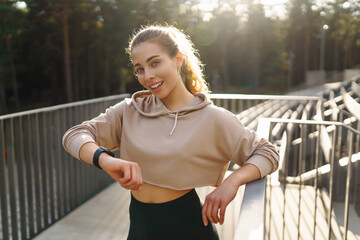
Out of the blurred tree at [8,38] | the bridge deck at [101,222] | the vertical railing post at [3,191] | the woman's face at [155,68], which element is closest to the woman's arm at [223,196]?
the woman's face at [155,68]

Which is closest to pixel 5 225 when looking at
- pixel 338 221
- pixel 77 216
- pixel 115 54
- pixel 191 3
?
pixel 77 216

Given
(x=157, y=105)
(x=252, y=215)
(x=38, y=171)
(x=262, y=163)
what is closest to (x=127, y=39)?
(x=38, y=171)

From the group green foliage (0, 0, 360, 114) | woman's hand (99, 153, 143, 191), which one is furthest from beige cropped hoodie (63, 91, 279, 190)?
green foliage (0, 0, 360, 114)

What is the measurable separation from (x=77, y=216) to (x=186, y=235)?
315cm

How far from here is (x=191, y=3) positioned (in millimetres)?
40281

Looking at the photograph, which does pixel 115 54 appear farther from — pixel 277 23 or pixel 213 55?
pixel 277 23

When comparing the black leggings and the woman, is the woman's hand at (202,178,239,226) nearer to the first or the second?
the woman

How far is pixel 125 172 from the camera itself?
54.2 inches

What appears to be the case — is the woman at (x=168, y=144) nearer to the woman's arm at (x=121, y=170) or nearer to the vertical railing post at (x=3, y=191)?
the woman's arm at (x=121, y=170)

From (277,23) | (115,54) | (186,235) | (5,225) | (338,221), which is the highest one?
(277,23)

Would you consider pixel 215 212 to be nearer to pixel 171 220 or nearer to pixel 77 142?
pixel 171 220

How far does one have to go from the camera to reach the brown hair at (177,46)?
1.76 m

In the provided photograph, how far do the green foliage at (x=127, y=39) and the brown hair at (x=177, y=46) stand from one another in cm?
1729

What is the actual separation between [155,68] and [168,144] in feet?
1.23
